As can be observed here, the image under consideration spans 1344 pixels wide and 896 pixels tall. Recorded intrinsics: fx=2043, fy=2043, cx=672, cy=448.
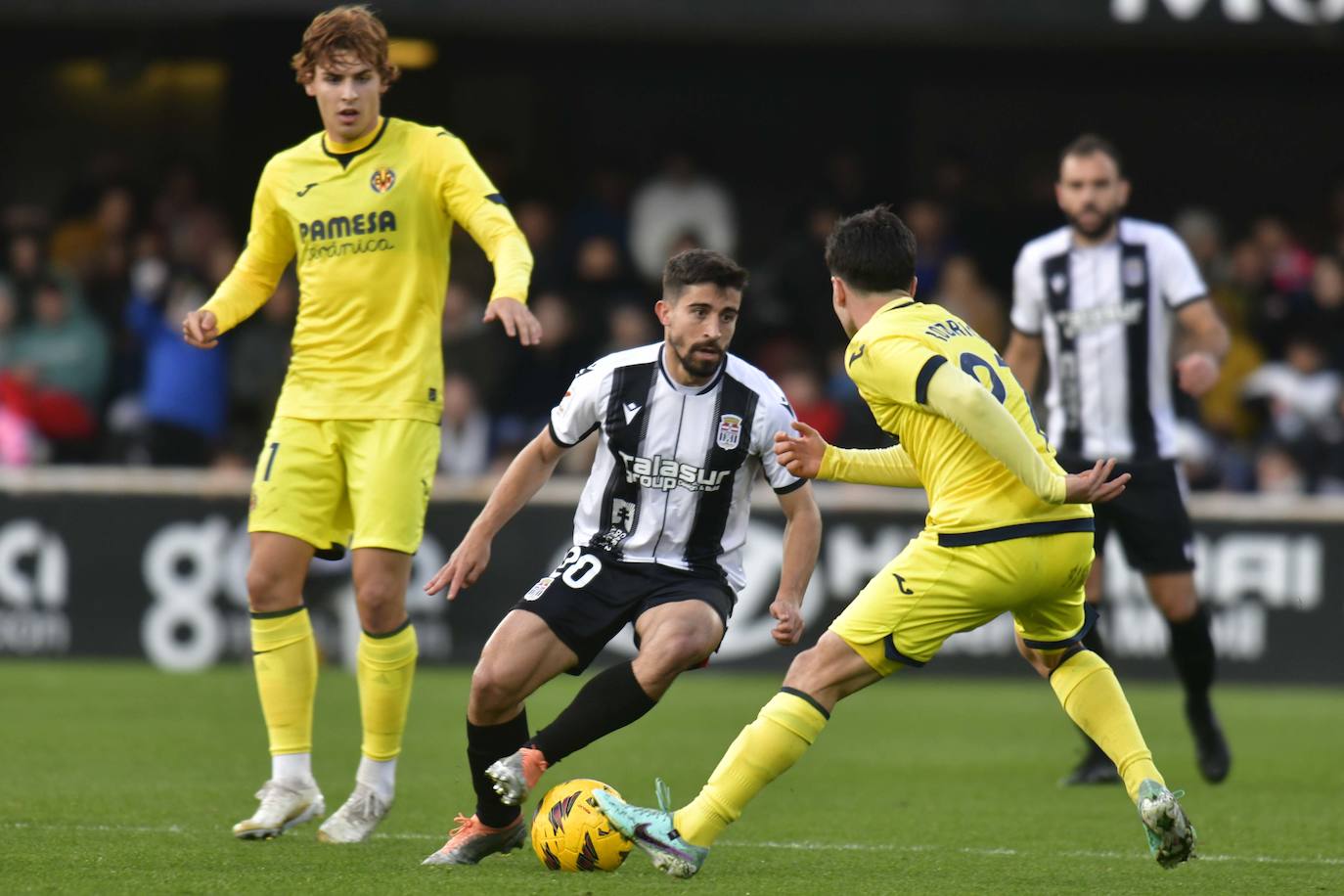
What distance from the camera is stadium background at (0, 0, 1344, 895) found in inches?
271

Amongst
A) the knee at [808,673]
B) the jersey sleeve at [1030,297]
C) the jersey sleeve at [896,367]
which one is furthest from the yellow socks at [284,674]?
the jersey sleeve at [1030,297]

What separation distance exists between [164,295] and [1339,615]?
7767mm

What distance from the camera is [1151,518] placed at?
7.86m

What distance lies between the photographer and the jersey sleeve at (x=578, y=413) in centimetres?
604

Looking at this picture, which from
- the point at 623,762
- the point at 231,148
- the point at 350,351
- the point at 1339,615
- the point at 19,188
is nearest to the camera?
the point at 350,351

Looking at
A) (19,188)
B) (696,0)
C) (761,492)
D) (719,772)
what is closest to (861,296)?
(719,772)

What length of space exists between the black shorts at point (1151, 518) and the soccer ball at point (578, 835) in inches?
117

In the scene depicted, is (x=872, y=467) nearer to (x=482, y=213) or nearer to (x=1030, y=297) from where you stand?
(x=482, y=213)

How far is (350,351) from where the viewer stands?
6.39m

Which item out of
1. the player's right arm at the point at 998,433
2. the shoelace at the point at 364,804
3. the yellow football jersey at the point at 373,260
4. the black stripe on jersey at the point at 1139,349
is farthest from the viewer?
the black stripe on jersey at the point at 1139,349

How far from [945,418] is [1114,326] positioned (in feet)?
8.84

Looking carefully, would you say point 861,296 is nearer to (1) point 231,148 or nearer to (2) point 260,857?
(2) point 260,857

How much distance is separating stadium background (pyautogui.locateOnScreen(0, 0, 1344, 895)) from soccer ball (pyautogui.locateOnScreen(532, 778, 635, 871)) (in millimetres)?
82

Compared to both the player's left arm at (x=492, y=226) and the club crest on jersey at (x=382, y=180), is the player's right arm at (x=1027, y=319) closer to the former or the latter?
the player's left arm at (x=492, y=226)
